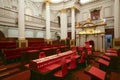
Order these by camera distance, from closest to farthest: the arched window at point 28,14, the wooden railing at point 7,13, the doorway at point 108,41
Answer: the wooden railing at point 7,13, the arched window at point 28,14, the doorway at point 108,41

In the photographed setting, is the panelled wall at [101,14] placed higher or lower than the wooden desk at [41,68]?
higher

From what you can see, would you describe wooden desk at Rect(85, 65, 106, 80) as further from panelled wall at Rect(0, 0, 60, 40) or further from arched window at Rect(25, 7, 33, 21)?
arched window at Rect(25, 7, 33, 21)

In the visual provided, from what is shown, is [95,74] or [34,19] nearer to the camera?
[95,74]

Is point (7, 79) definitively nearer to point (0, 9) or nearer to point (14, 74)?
point (14, 74)

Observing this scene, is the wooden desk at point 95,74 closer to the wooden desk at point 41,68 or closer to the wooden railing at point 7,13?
the wooden desk at point 41,68

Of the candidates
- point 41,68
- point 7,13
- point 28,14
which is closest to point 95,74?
point 41,68

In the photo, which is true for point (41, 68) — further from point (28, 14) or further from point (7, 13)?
point (28, 14)

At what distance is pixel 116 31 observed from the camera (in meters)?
11.2

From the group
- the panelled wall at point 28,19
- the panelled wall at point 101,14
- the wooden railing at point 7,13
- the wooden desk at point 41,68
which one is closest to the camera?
the wooden desk at point 41,68

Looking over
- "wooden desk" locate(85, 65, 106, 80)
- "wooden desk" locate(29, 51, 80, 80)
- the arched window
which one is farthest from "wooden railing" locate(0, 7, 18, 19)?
"wooden desk" locate(85, 65, 106, 80)

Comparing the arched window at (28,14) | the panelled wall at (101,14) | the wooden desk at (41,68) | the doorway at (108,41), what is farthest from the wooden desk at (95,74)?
the doorway at (108,41)

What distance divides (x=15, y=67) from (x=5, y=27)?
22.0 ft

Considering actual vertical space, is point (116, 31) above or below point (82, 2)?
below

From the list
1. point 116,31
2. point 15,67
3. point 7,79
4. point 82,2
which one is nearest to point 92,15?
point 82,2
